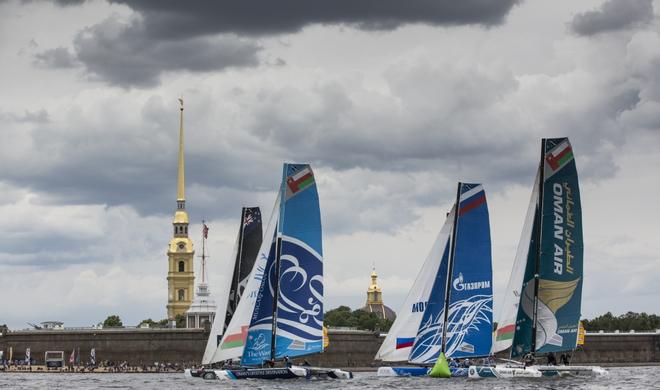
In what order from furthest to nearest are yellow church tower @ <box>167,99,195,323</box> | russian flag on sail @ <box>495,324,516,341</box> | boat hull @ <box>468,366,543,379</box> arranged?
yellow church tower @ <box>167,99,195,323</box>, russian flag on sail @ <box>495,324,516,341</box>, boat hull @ <box>468,366,543,379</box>

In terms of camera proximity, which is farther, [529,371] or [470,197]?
[470,197]

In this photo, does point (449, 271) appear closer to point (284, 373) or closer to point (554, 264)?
point (554, 264)

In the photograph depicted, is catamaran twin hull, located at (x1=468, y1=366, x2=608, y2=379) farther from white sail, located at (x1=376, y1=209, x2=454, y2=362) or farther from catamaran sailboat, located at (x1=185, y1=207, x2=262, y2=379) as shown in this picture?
catamaran sailboat, located at (x1=185, y1=207, x2=262, y2=379)

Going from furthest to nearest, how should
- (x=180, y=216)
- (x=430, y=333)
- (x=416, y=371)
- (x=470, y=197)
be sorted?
(x=180, y=216), (x=416, y=371), (x=470, y=197), (x=430, y=333)

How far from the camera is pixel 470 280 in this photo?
5694 cm

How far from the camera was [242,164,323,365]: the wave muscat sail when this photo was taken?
55.9m

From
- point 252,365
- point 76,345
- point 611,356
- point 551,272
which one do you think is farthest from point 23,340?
point 551,272

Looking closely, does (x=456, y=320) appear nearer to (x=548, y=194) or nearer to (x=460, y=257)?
(x=460, y=257)

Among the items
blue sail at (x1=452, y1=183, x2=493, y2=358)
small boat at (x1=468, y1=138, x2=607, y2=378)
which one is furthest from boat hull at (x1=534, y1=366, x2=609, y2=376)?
blue sail at (x1=452, y1=183, x2=493, y2=358)

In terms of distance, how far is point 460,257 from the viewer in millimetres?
56781

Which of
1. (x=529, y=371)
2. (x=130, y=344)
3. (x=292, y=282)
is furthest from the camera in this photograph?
(x=130, y=344)

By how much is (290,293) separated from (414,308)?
5.66 meters

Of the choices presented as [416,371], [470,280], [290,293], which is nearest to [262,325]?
[290,293]

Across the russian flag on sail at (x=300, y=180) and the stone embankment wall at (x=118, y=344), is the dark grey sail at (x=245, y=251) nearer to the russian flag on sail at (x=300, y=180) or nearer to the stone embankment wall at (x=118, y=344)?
the russian flag on sail at (x=300, y=180)
